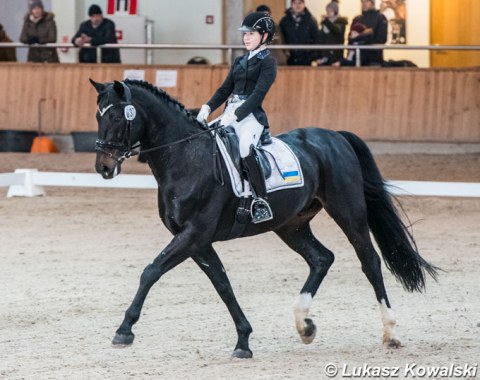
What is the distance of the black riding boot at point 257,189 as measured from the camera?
7438 millimetres

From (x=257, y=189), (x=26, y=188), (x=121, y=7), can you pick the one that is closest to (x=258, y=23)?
(x=257, y=189)

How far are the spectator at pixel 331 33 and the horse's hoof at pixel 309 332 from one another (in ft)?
37.0

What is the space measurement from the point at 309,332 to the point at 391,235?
3.70 ft

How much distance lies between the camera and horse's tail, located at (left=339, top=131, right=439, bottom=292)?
8.16m

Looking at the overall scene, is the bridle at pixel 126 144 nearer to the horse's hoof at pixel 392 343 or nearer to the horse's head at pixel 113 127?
the horse's head at pixel 113 127

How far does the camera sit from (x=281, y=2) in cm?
2086

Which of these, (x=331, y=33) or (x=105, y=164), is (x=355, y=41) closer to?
(x=331, y=33)

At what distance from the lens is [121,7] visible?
2131 centimetres

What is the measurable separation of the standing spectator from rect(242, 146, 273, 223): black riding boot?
11.0m

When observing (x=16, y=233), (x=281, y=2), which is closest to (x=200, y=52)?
(x=281, y=2)

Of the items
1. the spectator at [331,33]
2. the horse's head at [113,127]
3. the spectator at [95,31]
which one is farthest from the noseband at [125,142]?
the spectator at [95,31]

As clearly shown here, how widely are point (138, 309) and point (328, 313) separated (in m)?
2.11

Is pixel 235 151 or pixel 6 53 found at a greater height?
pixel 6 53

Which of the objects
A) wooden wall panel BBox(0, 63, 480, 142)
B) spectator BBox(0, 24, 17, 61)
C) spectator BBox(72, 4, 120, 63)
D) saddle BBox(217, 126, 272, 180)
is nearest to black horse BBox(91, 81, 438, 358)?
saddle BBox(217, 126, 272, 180)
